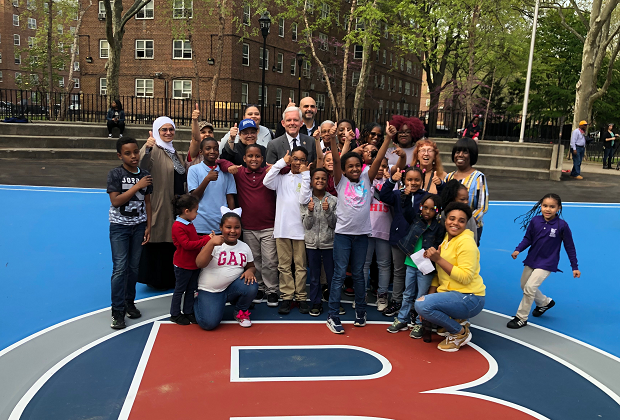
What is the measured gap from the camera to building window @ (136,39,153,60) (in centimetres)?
3834

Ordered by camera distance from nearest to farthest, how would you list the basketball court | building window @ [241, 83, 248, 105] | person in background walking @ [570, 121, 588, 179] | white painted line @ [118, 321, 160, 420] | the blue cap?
white painted line @ [118, 321, 160, 420]
the basketball court
the blue cap
person in background walking @ [570, 121, 588, 179]
building window @ [241, 83, 248, 105]

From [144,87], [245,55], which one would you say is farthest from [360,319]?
[144,87]

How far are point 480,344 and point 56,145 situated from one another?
60.8 ft

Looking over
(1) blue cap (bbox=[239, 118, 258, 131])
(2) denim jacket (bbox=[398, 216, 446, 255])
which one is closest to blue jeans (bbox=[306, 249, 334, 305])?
(2) denim jacket (bbox=[398, 216, 446, 255])

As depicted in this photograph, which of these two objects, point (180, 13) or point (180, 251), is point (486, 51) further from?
point (180, 251)

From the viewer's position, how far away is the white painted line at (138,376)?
3662 millimetres

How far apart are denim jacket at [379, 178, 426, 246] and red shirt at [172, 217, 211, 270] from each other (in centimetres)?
194

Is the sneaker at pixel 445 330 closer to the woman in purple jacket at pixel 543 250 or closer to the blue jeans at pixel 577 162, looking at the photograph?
the woman in purple jacket at pixel 543 250

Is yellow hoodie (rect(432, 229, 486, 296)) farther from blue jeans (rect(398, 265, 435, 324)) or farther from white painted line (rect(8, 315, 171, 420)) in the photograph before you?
white painted line (rect(8, 315, 171, 420))

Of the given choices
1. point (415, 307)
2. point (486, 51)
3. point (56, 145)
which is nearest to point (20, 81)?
point (56, 145)

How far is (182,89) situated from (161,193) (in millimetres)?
34325

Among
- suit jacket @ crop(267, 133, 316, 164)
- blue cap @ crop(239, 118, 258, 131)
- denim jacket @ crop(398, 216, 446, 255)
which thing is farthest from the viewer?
suit jacket @ crop(267, 133, 316, 164)

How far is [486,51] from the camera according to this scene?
2852 centimetres

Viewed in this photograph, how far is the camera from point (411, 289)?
17.5 ft
